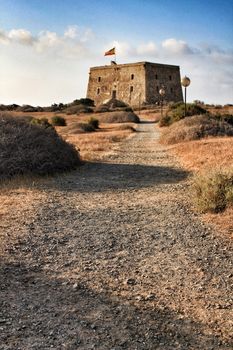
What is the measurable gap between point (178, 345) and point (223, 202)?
399cm

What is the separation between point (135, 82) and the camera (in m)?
63.5

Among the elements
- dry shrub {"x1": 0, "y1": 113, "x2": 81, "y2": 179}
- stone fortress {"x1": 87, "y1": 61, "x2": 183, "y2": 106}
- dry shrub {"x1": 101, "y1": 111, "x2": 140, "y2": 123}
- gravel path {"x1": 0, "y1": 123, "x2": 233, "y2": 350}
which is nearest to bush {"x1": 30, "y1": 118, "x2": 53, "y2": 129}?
dry shrub {"x1": 0, "y1": 113, "x2": 81, "y2": 179}

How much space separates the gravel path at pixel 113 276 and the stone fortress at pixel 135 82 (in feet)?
182

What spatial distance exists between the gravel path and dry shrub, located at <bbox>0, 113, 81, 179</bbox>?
2203mm

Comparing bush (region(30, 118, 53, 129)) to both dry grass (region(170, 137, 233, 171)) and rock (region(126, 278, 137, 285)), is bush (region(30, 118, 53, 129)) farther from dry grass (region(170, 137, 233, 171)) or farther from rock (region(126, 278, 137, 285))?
rock (region(126, 278, 137, 285))

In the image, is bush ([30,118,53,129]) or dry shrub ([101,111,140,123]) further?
dry shrub ([101,111,140,123])

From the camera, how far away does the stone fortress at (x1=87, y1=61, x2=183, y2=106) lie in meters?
62.9

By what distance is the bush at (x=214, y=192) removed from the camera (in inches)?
278

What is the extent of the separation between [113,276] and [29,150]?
266 inches

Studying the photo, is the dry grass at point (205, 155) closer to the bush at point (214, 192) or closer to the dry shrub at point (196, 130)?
the dry shrub at point (196, 130)

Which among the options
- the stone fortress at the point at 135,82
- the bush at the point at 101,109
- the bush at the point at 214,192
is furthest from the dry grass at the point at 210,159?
the stone fortress at the point at 135,82

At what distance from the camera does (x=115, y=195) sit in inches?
345

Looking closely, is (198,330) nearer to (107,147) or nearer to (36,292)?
(36,292)

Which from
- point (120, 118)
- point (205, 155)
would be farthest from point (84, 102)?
point (205, 155)
